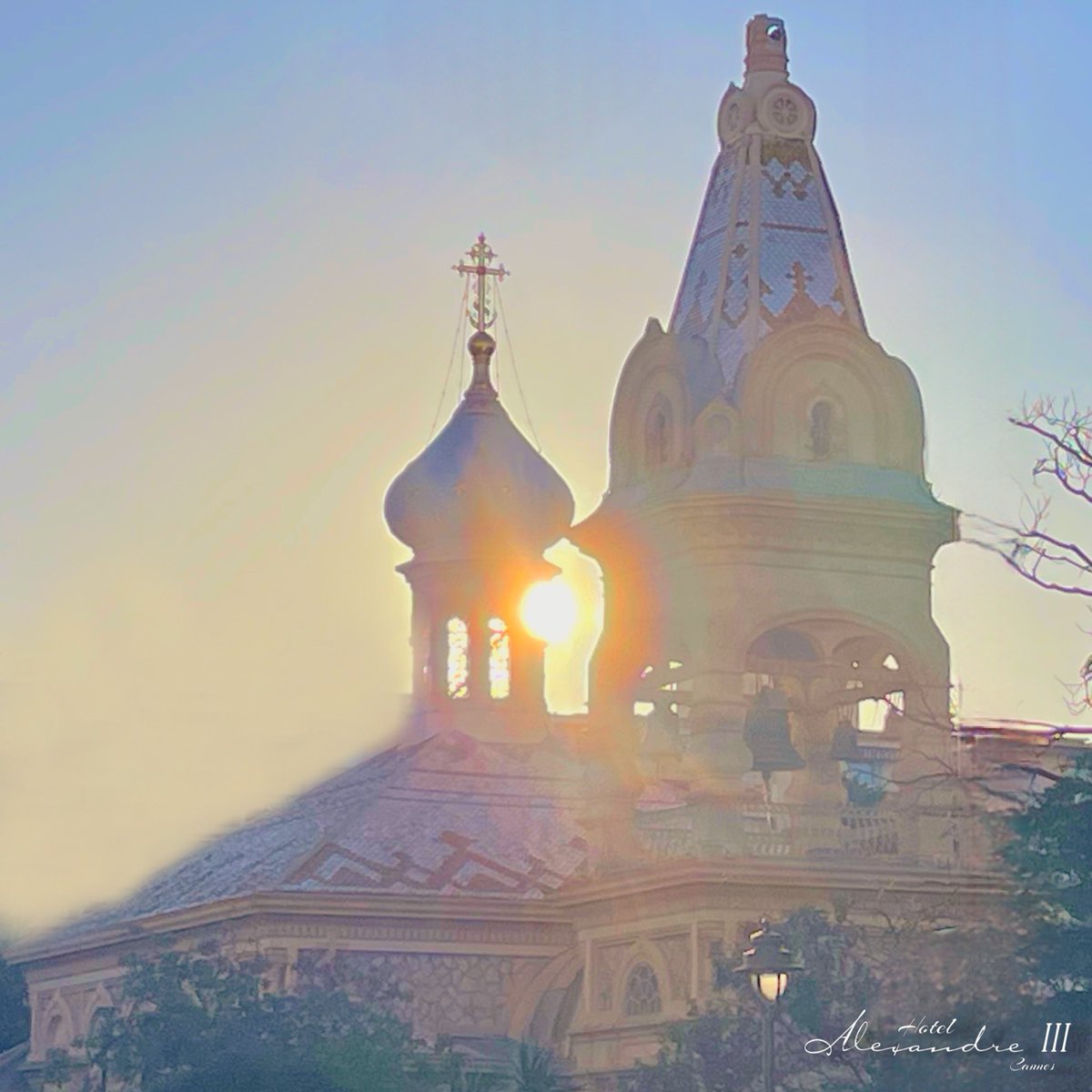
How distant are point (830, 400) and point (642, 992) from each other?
6935mm

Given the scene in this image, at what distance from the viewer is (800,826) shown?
37656 mm

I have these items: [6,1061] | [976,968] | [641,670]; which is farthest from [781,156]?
[6,1061]

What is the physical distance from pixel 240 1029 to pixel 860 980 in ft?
27.7

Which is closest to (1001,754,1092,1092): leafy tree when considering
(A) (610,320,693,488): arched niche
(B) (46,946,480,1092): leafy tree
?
(B) (46,946,480,1092): leafy tree

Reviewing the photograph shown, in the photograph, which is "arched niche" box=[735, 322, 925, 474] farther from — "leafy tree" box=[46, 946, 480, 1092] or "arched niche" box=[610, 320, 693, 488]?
"leafy tree" box=[46, 946, 480, 1092]

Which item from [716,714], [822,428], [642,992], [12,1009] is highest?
[822,428]

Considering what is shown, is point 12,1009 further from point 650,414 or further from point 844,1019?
point 844,1019

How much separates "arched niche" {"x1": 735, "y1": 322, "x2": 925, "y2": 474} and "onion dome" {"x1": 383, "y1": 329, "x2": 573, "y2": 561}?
41.6 ft

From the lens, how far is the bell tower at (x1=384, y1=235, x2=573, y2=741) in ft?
165

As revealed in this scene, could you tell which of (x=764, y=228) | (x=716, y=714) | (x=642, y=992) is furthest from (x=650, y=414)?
(x=642, y=992)

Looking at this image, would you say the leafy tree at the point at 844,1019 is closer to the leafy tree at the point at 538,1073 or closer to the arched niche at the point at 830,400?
the leafy tree at the point at 538,1073

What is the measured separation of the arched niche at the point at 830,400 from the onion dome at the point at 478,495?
12.7 m

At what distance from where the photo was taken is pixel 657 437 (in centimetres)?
3859

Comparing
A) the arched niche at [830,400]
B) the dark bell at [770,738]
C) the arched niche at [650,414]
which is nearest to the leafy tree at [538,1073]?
the dark bell at [770,738]
